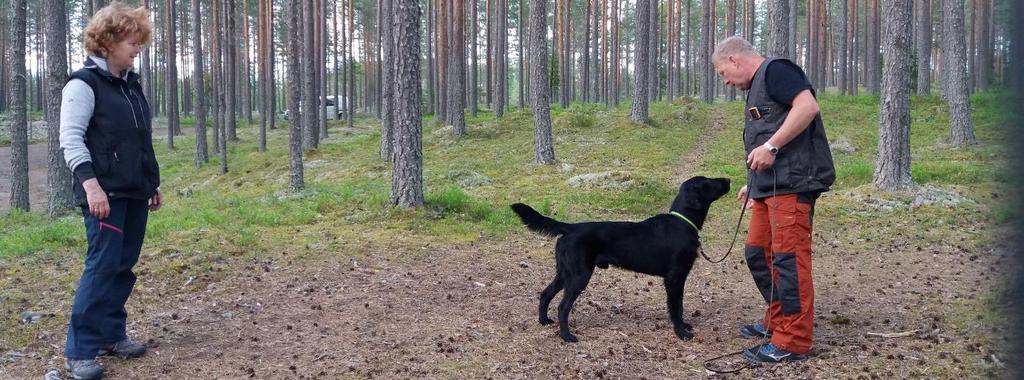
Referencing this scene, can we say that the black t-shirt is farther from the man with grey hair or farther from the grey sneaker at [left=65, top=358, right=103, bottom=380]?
the grey sneaker at [left=65, top=358, right=103, bottom=380]

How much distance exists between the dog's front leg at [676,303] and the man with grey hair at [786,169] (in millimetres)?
668

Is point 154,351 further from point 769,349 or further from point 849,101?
point 849,101

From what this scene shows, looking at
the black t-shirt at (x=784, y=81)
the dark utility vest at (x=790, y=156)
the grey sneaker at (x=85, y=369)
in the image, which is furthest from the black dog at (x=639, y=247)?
the grey sneaker at (x=85, y=369)

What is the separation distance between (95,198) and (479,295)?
10.4ft

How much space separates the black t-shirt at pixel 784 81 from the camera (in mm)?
4039

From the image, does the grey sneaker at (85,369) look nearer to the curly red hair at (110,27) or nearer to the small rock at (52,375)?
the small rock at (52,375)

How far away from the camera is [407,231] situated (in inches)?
337

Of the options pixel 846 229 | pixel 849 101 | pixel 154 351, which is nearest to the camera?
pixel 154 351

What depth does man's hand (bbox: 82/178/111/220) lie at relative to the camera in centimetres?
400

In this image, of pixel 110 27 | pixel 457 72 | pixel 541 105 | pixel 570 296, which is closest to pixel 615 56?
pixel 457 72

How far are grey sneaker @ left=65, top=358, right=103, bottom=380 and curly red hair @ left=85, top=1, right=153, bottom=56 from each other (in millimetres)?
1878

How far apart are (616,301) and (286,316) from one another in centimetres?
278

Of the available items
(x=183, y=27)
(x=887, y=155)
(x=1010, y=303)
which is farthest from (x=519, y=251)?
(x=183, y=27)

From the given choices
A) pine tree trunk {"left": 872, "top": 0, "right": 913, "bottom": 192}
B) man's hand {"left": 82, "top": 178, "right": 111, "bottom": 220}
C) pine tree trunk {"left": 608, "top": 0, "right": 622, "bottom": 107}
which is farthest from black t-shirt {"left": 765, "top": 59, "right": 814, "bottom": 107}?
pine tree trunk {"left": 608, "top": 0, "right": 622, "bottom": 107}
